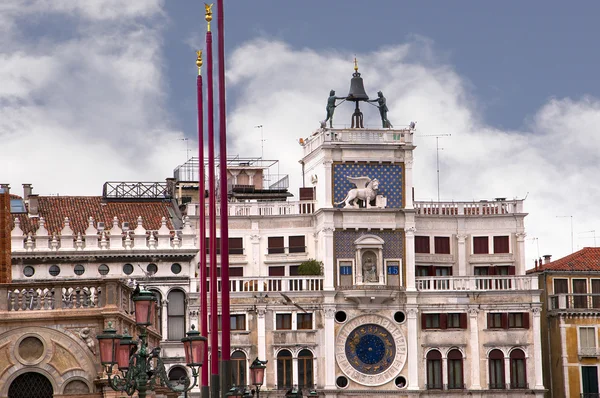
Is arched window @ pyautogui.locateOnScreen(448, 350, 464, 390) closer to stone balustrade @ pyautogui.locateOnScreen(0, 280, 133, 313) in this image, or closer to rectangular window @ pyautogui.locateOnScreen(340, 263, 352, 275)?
rectangular window @ pyautogui.locateOnScreen(340, 263, 352, 275)

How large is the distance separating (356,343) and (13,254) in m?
18.7

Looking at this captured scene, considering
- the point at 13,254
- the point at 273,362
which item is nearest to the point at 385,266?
the point at 273,362

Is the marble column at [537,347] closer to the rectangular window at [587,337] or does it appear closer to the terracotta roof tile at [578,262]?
the rectangular window at [587,337]

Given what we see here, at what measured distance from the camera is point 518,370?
80375mm

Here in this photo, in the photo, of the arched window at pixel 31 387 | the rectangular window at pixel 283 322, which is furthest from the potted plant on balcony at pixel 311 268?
the arched window at pixel 31 387

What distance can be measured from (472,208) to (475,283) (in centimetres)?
521

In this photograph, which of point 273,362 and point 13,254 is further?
point 273,362

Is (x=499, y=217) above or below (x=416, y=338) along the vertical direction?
above

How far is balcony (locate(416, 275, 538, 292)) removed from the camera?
80500 millimetres

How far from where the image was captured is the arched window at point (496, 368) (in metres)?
80.1

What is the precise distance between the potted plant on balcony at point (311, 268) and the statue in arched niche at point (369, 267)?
2.32 m

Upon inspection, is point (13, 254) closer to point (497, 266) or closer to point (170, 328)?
point (170, 328)

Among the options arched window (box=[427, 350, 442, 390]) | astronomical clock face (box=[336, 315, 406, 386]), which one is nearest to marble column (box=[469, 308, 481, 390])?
arched window (box=[427, 350, 442, 390])

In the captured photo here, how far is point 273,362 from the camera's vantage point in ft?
257
